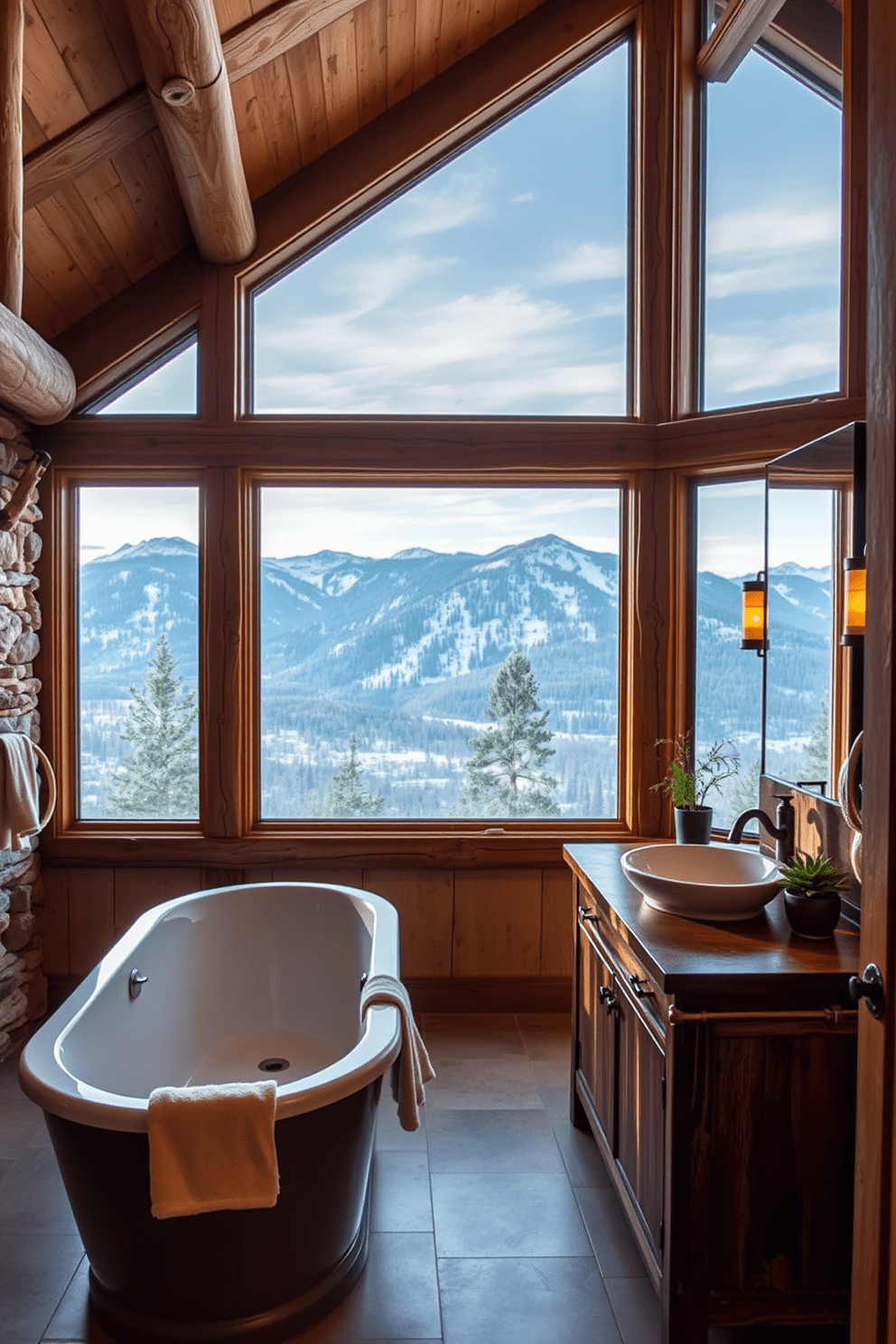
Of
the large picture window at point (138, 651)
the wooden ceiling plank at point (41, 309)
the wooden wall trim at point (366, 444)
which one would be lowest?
the large picture window at point (138, 651)

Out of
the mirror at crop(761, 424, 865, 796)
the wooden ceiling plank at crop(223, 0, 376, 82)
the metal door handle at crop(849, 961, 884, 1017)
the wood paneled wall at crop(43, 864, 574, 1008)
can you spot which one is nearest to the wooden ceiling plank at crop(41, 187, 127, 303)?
the wooden ceiling plank at crop(223, 0, 376, 82)

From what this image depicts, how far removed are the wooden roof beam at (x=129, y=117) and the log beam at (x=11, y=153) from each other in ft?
1.23

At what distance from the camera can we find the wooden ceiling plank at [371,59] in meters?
3.48

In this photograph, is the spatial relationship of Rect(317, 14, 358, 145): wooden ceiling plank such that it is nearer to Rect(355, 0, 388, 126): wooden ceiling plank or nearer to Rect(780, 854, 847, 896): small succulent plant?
Rect(355, 0, 388, 126): wooden ceiling plank

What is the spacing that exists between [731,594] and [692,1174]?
233 cm

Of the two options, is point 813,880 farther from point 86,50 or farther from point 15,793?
point 86,50

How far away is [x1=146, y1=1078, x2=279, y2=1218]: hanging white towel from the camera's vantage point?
1834mm

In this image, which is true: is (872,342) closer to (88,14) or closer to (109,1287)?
(109,1287)

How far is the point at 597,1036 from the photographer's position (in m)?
2.64

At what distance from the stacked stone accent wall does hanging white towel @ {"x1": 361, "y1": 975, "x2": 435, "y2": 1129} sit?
1.78 m

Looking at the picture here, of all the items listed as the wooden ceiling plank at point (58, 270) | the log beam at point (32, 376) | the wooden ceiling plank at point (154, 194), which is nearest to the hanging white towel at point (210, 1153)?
the log beam at point (32, 376)

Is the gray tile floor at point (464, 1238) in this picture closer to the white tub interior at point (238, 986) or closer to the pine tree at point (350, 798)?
the white tub interior at point (238, 986)

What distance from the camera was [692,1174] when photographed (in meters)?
1.85

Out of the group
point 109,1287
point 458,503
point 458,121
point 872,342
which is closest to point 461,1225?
point 109,1287
